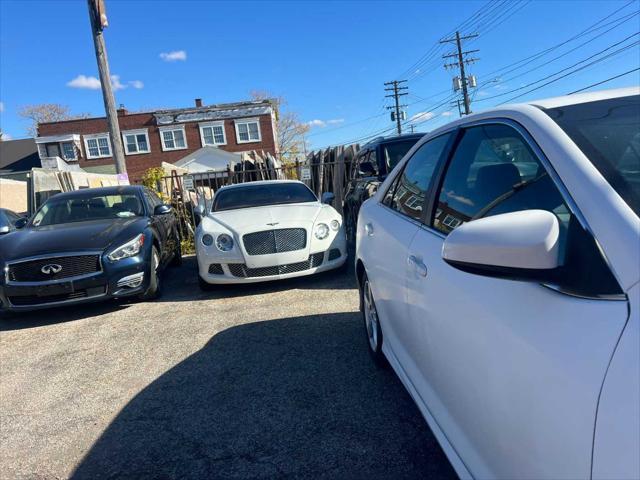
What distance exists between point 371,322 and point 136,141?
38007 millimetres

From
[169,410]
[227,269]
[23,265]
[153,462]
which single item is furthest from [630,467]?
[23,265]

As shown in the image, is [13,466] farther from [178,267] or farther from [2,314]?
[178,267]

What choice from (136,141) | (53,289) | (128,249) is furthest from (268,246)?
(136,141)

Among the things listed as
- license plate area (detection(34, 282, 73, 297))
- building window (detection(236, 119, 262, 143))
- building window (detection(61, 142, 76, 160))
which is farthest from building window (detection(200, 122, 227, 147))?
license plate area (detection(34, 282, 73, 297))

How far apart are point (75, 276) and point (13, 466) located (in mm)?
2818

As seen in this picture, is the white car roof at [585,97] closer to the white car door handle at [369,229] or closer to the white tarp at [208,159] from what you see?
the white car door handle at [369,229]

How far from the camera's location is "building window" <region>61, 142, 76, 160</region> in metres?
37.6

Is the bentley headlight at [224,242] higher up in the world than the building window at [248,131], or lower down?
lower down

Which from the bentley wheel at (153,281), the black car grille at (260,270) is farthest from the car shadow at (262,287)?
the black car grille at (260,270)

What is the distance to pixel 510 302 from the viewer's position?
1339 millimetres

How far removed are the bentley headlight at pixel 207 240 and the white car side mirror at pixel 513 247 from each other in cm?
482

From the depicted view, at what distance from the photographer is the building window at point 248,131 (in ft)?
120

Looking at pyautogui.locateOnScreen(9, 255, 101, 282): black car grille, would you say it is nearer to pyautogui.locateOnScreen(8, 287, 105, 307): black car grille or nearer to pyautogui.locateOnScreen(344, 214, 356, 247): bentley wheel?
pyautogui.locateOnScreen(8, 287, 105, 307): black car grille

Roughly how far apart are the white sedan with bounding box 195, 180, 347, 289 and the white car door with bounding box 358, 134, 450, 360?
8.24 feet
